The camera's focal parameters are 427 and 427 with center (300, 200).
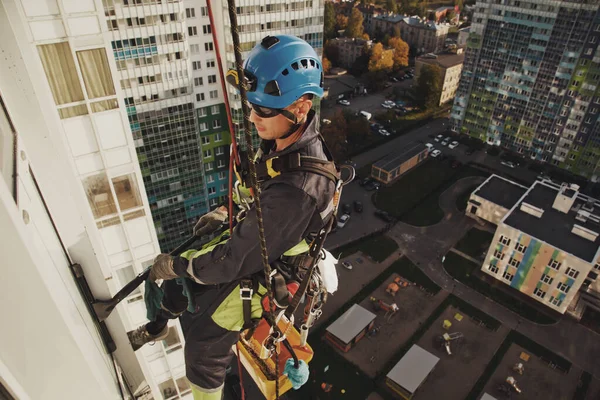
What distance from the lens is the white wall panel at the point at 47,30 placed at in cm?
312

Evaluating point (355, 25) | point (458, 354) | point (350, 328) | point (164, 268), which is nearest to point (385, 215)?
point (350, 328)

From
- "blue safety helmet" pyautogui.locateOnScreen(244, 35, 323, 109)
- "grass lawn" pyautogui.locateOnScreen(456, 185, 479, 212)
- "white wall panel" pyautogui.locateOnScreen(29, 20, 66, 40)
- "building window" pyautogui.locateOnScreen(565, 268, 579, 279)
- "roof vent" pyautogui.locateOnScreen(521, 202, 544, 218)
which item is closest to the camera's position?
"white wall panel" pyautogui.locateOnScreen(29, 20, 66, 40)

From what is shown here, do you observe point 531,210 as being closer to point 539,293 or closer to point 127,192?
point 539,293

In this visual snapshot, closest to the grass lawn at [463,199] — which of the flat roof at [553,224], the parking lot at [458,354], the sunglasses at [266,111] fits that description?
the flat roof at [553,224]

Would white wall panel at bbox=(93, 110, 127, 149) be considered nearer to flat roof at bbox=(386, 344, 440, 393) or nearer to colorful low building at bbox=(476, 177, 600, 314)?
flat roof at bbox=(386, 344, 440, 393)

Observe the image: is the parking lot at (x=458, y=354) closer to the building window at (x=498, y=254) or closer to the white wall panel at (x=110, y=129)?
the building window at (x=498, y=254)

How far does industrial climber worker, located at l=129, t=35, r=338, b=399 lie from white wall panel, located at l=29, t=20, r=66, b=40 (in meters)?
1.82

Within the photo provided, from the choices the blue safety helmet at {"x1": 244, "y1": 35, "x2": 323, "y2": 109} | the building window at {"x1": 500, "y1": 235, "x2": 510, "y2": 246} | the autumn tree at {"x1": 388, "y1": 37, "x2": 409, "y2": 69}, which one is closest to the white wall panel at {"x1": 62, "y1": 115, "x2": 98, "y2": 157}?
the blue safety helmet at {"x1": 244, "y1": 35, "x2": 323, "y2": 109}

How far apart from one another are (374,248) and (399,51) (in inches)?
1590

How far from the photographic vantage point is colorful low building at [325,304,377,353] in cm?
2312

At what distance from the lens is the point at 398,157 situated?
39.3 meters

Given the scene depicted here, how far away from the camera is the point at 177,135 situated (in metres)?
21.3

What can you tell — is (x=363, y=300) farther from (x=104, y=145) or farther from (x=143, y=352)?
(x=104, y=145)

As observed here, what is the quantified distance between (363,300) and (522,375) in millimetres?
9257
